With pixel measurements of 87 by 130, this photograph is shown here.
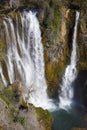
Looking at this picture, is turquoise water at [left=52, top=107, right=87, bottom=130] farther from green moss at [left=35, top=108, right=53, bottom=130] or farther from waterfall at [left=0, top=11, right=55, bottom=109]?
waterfall at [left=0, top=11, right=55, bottom=109]

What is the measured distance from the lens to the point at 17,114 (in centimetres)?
2317

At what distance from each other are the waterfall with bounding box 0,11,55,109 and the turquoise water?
1621mm

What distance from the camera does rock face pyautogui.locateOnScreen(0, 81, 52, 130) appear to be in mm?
21328

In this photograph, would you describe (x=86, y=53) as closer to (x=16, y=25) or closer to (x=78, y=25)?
(x=78, y=25)

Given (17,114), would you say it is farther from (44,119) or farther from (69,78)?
(69,78)

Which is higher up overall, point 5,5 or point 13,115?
point 5,5

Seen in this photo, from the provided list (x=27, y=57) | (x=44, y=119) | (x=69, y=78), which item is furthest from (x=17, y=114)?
(x=69, y=78)

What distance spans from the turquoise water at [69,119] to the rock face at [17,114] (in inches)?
79.7

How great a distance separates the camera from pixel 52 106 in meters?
33.8

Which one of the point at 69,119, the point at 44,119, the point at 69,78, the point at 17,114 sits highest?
the point at 17,114

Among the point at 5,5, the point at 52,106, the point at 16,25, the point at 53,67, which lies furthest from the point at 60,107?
the point at 5,5

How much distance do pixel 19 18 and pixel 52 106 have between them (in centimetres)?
850

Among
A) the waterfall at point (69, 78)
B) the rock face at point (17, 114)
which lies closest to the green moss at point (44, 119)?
the rock face at point (17, 114)

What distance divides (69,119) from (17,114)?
9.31m
